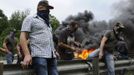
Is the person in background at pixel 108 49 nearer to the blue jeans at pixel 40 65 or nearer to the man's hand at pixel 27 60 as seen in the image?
the blue jeans at pixel 40 65

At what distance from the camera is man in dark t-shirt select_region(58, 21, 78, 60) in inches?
453

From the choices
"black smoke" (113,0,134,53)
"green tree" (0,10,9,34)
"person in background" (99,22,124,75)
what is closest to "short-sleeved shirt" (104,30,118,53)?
"person in background" (99,22,124,75)

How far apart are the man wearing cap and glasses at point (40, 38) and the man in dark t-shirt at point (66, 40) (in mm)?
3192

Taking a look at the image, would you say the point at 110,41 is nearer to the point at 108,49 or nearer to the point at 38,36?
the point at 108,49

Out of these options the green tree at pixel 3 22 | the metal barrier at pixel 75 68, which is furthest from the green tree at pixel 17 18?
the metal barrier at pixel 75 68

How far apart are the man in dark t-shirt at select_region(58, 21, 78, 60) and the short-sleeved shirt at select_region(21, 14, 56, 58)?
3.23 m

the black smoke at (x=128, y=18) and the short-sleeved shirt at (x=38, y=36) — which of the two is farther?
the black smoke at (x=128, y=18)

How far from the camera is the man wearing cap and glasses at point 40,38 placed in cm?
781

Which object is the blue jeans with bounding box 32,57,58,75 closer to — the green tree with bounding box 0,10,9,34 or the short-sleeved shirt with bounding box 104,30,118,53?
the short-sleeved shirt with bounding box 104,30,118,53

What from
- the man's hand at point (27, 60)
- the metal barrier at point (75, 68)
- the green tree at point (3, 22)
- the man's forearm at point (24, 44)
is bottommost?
the metal barrier at point (75, 68)

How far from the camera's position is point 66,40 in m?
11.8

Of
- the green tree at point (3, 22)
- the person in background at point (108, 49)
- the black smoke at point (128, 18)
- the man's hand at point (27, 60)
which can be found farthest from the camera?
→ the green tree at point (3, 22)

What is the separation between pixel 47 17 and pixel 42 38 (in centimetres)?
38

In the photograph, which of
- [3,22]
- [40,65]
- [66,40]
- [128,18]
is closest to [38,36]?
[40,65]
